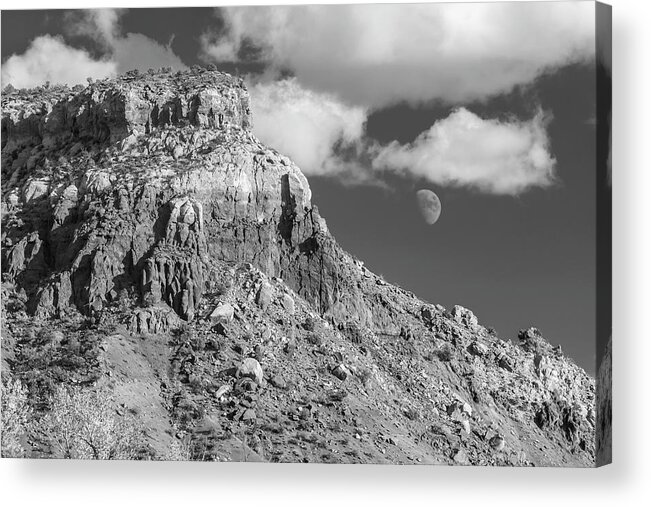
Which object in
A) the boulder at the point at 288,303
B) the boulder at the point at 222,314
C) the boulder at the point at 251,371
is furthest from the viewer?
the boulder at the point at 288,303

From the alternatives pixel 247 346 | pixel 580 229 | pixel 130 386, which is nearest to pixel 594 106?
pixel 580 229

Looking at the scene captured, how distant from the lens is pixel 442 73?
26.2m

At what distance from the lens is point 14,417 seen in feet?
85.3

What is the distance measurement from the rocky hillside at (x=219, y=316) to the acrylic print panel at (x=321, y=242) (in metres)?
0.06

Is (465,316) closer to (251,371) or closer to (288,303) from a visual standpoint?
(288,303)

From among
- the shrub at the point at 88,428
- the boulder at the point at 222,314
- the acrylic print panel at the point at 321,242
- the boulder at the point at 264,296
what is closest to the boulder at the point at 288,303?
the acrylic print panel at the point at 321,242

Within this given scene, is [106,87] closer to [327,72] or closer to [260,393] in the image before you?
[327,72]

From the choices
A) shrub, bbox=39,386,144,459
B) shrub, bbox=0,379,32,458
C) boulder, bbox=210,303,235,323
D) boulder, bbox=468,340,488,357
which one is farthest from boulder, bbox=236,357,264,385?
boulder, bbox=468,340,488,357

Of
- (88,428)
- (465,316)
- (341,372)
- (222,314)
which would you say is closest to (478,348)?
(465,316)

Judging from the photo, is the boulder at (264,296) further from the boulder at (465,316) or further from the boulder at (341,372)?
the boulder at (465,316)

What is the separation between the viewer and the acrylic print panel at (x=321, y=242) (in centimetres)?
2555

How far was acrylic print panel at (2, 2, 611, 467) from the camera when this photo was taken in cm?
2555

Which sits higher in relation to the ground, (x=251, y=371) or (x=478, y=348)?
(x=478, y=348)

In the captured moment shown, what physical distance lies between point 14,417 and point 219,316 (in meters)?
4.45
